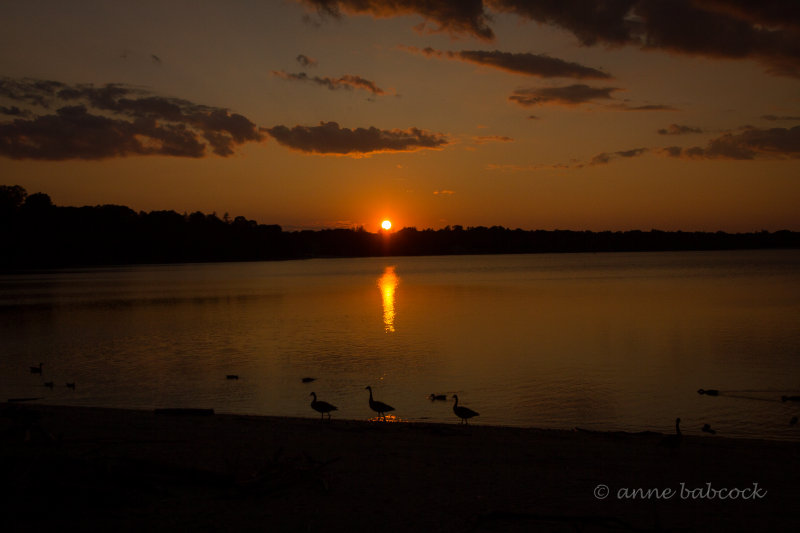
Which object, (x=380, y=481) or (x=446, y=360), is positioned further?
(x=446, y=360)

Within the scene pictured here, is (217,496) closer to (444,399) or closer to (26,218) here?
(444,399)

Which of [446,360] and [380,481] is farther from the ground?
[380,481]

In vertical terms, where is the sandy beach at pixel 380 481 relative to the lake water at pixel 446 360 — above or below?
above

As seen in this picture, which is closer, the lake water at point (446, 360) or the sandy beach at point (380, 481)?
the sandy beach at point (380, 481)

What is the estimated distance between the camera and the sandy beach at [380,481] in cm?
790

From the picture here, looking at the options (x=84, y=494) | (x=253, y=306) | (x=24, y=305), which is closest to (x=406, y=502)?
(x=84, y=494)

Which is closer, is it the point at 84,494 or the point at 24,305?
the point at 84,494

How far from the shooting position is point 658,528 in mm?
7676

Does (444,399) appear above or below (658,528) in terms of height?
below

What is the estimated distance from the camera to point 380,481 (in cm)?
955

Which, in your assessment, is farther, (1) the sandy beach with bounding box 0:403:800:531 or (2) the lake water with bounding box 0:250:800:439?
(2) the lake water with bounding box 0:250:800:439

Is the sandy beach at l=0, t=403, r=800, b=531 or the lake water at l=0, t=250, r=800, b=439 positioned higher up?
the sandy beach at l=0, t=403, r=800, b=531

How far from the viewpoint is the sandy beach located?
7898 millimetres

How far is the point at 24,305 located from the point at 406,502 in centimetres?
6120
